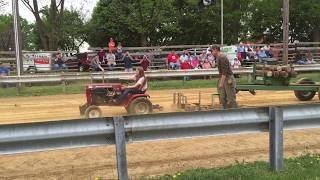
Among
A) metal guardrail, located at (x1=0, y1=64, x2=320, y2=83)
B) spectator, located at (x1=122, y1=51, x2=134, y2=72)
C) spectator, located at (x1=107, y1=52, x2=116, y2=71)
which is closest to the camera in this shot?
metal guardrail, located at (x1=0, y1=64, x2=320, y2=83)

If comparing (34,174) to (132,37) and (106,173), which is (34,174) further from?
(132,37)

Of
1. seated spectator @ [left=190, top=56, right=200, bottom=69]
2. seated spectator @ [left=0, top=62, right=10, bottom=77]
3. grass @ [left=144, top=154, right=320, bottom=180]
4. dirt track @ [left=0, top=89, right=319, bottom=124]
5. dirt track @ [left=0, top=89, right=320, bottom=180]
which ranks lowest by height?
dirt track @ [left=0, top=89, right=320, bottom=180]

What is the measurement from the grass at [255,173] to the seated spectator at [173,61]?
20.6m

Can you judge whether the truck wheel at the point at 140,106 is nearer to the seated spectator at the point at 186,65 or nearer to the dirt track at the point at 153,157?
the dirt track at the point at 153,157

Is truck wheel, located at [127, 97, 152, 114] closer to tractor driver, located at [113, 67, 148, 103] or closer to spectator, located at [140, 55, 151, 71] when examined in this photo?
tractor driver, located at [113, 67, 148, 103]

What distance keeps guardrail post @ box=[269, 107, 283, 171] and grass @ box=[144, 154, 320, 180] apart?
4.7 inches

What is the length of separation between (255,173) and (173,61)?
2158 cm

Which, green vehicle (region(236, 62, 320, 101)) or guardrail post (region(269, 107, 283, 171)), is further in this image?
green vehicle (region(236, 62, 320, 101))

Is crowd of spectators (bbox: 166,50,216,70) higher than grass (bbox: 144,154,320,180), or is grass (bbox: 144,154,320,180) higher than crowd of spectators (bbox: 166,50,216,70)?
crowd of spectators (bbox: 166,50,216,70)

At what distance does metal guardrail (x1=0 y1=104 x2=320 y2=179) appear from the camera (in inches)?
229

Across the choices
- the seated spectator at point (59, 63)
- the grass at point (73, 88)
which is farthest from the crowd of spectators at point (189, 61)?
the seated spectator at point (59, 63)

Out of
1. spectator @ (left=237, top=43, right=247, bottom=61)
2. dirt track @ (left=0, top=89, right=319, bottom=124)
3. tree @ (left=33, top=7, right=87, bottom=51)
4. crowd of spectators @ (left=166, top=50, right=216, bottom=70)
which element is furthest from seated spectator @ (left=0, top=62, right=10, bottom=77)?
tree @ (left=33, top=7, right=87, bottom=51)

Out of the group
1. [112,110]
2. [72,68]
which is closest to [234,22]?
[72,68]

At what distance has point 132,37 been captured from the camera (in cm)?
5119
